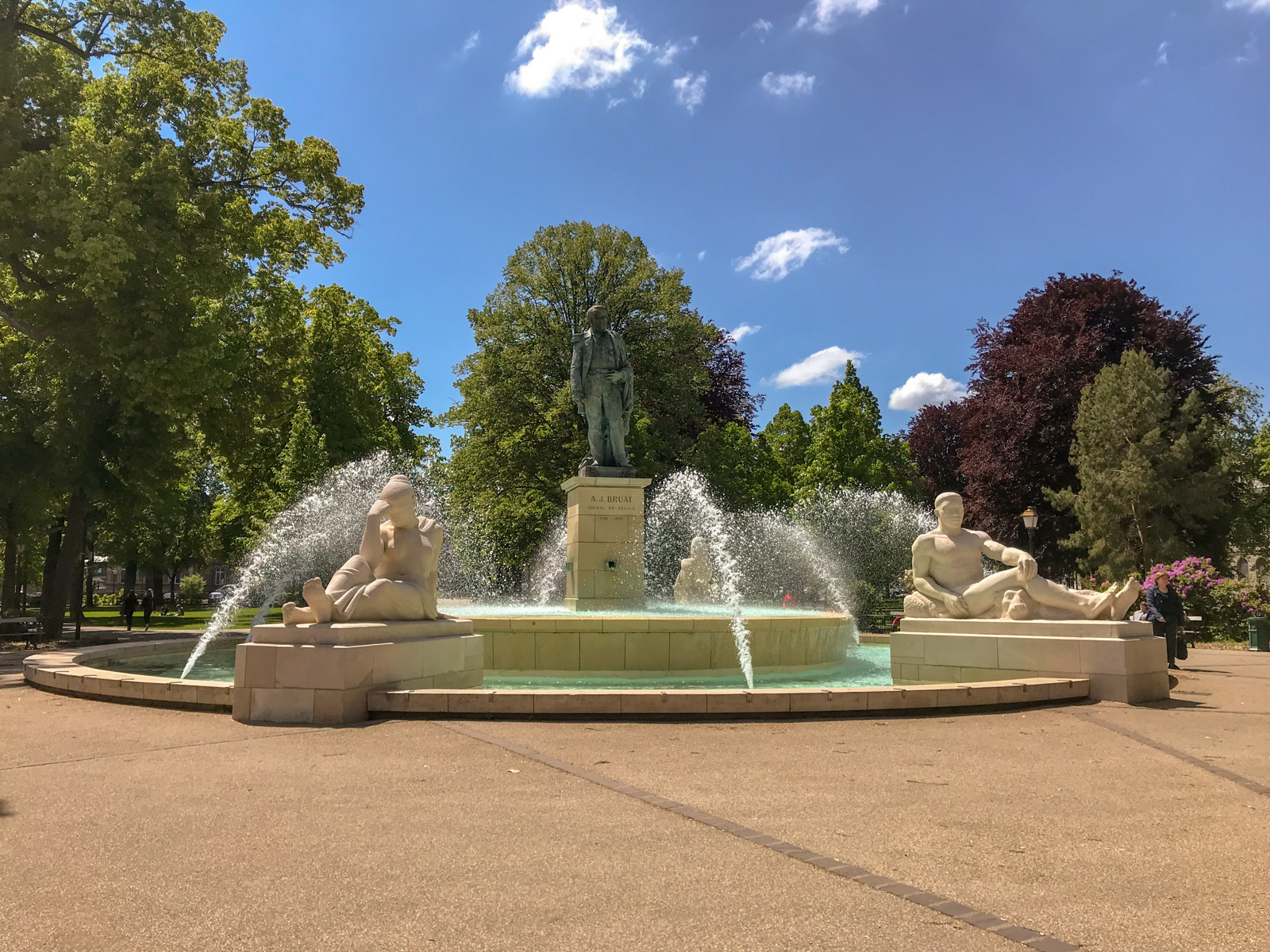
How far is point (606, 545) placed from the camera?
14703 mm

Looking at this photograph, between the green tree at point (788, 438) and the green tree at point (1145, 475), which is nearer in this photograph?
the green tree at point (1145, 475)

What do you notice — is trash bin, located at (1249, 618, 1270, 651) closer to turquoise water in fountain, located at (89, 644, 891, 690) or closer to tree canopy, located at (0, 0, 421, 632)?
turquoise water in fountain, located at (89, 644, 891, 690)

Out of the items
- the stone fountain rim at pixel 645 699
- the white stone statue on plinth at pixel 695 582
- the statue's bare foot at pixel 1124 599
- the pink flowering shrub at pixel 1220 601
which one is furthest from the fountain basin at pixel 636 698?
the pink flowering shrub at pixel 1220 601

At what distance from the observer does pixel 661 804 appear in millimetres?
4727

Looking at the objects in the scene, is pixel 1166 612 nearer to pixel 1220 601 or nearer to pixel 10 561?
pixel 1220 601

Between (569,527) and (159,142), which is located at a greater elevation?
(159,142)

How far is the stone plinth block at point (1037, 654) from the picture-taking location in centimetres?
872

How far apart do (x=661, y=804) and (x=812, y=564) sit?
30449mm

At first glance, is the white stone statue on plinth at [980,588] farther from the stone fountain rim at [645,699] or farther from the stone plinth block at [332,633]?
the stone plinth block at [332,633]

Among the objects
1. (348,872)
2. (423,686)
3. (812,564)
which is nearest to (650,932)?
(348,872)

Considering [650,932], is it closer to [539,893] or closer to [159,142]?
[539,893]

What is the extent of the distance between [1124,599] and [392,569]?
7.36 meters

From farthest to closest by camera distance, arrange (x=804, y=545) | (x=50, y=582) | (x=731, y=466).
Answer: (x=804, y=545) → (x=731, y=466) → (x=50, y=582)

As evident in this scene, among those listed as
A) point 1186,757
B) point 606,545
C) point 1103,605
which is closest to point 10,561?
point 606,545
